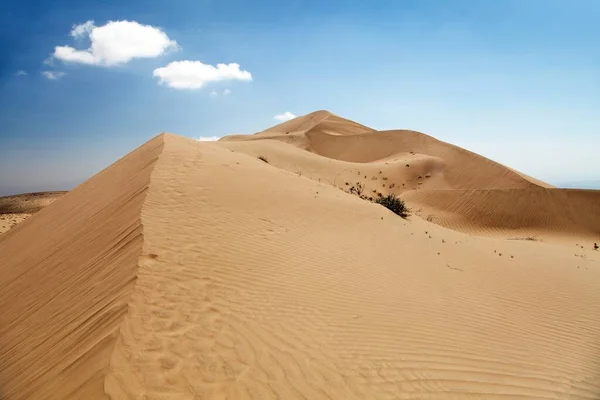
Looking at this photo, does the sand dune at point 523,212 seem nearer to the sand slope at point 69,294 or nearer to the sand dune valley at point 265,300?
the sand dune valley at point 265,300

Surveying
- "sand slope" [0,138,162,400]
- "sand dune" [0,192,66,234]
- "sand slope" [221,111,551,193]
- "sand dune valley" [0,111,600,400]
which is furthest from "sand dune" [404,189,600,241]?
"sand dune" [0,192,66,234]

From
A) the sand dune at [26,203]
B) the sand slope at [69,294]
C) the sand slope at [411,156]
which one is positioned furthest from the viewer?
the sand dune at [26,203]

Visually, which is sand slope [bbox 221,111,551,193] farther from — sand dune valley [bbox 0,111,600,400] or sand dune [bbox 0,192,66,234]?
sand dune [bbox 0,192,66,234]

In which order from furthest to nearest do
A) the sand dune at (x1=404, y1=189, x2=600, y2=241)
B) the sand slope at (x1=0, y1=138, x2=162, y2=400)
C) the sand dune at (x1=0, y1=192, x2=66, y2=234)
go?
the sand dune at (x1=0, y1=192, x2=66, y2=234), the sand dune at (x1=404, y1=189, x2=600, y2=241), the sand slope at (x1=0, y1=138, x2=162, y2=400)

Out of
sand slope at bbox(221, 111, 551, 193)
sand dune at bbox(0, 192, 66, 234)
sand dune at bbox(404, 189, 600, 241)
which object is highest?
sand slope at bbox(221, 111, 551, 193)

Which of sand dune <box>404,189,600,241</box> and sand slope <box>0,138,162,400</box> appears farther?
sand dune <box>404,189,600,241</box>

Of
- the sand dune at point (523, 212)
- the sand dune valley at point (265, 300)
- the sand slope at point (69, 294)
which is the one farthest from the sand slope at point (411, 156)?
the sand slope at point (69, 294)

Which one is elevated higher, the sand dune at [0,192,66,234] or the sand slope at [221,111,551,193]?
the sand slope at [221,111,551,193]

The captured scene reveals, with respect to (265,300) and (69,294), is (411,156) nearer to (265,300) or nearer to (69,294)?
(265,300)

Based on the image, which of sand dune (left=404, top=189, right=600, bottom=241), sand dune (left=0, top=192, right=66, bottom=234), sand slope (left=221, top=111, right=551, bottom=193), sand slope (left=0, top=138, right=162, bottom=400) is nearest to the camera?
A: sand slope (left=0, top=138, right=162, bottom=400)

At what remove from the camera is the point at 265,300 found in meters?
4.77

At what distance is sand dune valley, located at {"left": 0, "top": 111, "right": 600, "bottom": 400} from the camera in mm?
3461

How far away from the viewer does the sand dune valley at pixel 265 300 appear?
346 cm

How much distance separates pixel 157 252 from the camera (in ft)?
17.3
